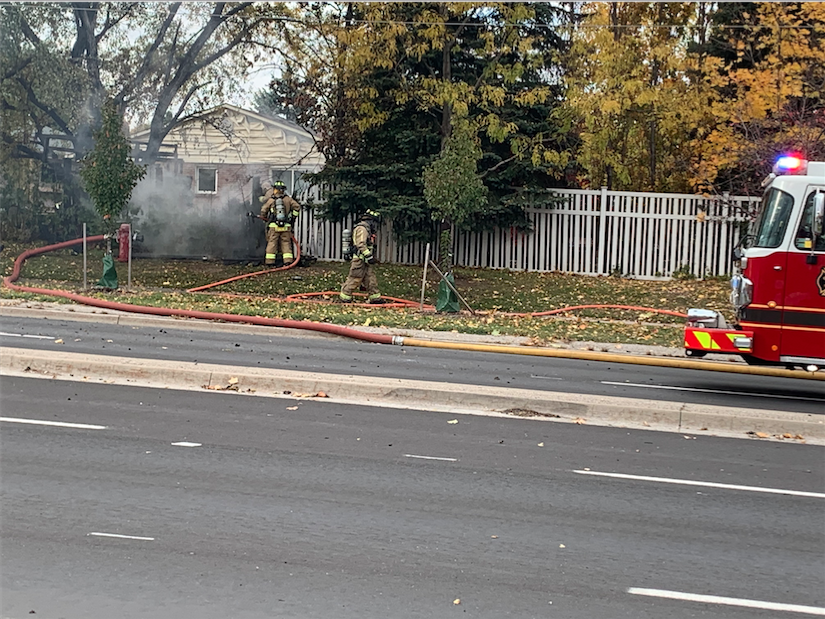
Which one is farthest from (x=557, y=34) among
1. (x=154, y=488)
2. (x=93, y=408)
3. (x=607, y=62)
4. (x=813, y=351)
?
(x=154, y=488)

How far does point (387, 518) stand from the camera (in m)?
6.29

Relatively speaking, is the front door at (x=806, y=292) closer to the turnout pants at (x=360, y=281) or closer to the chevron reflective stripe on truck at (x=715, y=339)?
the chevron reflective stripe on truck at (x=715, y=339)

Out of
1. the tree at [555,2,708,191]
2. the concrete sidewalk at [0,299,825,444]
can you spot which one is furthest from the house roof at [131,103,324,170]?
the concrete sidewalk at [0,299,825,444]

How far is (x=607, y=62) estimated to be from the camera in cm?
2497

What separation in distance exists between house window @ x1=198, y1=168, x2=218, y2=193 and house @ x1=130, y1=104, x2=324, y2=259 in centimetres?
3

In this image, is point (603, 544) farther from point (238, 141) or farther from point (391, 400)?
point (238, 141)

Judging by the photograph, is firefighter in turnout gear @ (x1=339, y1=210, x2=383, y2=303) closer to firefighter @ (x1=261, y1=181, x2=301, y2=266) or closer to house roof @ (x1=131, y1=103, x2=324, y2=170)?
firefighter @ (x1=261, y1=181, x2=301, y2=266)

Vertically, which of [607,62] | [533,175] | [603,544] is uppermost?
[607,62]

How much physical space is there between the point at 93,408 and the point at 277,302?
10.5m

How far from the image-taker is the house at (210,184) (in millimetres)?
26172

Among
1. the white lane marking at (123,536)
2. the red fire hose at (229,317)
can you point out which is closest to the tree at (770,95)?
the red fire hose at (229,317)

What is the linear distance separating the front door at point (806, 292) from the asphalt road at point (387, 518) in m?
2.77

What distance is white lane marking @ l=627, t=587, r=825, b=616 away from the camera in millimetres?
5141

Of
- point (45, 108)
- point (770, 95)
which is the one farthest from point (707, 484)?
point (45, 108)
